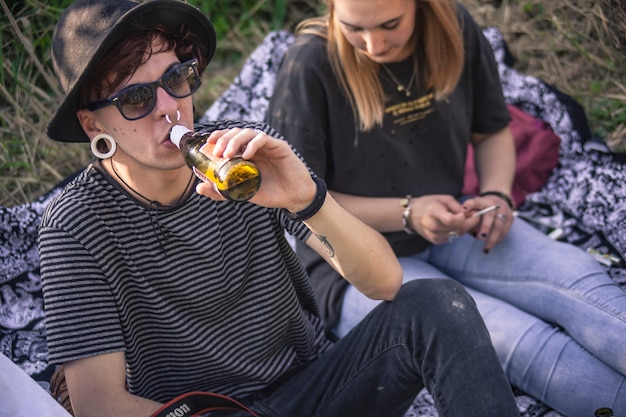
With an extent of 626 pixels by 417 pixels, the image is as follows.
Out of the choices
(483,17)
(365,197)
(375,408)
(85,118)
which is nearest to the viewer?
(85,118)

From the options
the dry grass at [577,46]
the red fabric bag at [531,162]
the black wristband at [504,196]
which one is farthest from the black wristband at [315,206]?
the dry grass at [577,46]

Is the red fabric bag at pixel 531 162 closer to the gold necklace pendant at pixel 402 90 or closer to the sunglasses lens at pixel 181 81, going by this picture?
the gold necklace pendant at pixel 402 90

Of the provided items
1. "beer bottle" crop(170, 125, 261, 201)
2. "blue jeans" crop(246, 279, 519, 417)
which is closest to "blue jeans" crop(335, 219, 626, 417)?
"blue jeans" crop(246, 279, 519, 417)

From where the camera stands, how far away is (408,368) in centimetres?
180

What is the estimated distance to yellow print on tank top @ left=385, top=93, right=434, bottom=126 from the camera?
8.16 feet

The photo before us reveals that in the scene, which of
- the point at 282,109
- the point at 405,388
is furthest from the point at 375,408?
the point at 282,109

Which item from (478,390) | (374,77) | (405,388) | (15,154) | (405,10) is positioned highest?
(405,10)

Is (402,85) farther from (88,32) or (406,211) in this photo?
(88,32)

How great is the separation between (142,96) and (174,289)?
0.50 metres

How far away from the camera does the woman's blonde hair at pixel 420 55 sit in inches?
93.6

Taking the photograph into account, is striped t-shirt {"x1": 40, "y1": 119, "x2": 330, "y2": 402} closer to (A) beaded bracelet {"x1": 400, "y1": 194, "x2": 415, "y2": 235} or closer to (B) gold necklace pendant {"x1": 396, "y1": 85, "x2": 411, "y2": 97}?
(A) beaded bracelet {"x1": 400, "y1": 194, "x2": 415, "y2": 235}

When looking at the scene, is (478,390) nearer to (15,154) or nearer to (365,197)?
(365,197)

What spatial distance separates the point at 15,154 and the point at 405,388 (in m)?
2.45

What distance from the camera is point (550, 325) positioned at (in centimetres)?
236
